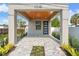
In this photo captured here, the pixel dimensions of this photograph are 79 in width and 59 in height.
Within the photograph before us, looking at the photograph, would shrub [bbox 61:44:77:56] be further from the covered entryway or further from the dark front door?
the dark front door

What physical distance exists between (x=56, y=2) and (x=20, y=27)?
1.45 metres

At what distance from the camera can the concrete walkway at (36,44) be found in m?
9.02

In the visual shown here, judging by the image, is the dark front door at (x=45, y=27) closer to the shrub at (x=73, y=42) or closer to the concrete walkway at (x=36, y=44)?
the concrete walkway at (x=36, y=44)

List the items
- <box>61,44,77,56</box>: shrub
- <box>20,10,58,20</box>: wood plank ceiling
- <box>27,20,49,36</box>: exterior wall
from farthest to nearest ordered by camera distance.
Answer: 1. <box>27,20,49,36</box>: exterior wall
2. <box>20,10,58,20</box>: wood plank ceiling
3. <box>61,44,77,56</box>: shrub

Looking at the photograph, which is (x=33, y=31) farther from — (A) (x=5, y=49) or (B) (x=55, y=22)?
(A) (x=5, y=49)

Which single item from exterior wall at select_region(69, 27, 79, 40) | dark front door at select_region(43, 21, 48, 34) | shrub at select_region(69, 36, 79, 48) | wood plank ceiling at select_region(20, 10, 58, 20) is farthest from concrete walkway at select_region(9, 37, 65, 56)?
wood plank ceiling at select_region(20, 10, 58, 20)

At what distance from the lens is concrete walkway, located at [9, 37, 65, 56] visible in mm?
9023

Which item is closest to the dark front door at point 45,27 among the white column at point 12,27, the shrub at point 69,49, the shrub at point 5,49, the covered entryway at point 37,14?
the covered entryway at point 37,14

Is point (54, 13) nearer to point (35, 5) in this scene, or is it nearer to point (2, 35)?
point (35, 5)

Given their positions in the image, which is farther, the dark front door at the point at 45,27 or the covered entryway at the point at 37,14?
the dark front door at the point at 45,27

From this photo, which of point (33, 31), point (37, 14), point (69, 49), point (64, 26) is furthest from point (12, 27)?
point (69, 49)

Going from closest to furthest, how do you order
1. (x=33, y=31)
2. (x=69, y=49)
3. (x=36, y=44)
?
(x=69, y=49)
(x=36, y=44)
(x=33, y=31)

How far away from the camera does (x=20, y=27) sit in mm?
9156

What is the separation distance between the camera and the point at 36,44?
913 cm
